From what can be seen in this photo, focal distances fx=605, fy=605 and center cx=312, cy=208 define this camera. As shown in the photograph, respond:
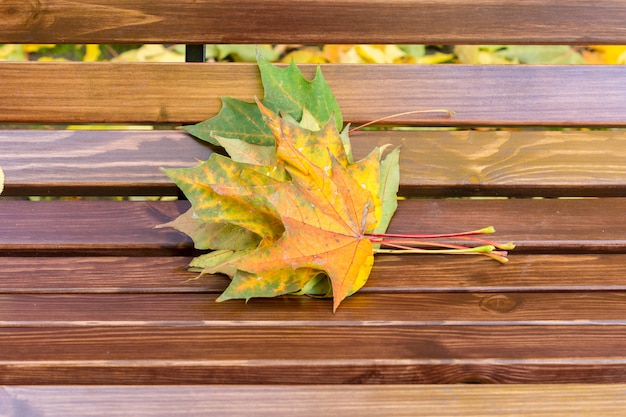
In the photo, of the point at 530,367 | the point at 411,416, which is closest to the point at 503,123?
the point at 530,367

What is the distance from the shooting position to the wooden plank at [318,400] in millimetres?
813

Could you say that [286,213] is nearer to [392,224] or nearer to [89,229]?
[392,224]

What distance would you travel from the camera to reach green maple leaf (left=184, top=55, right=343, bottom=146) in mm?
1091

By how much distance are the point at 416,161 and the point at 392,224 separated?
142mm

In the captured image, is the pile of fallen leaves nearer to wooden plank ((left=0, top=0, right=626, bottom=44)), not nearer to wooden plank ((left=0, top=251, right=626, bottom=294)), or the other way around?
wooden plank ((left=0, top=251, right=626, bottom=294))

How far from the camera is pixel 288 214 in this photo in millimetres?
874

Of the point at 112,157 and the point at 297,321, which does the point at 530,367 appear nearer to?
the point at 297,321

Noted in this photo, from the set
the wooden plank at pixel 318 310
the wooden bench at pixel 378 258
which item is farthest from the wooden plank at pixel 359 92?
the wooden plank at pixel 318 310

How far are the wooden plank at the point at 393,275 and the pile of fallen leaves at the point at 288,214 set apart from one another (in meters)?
0.03

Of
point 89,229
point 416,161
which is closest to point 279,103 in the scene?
point 416,161

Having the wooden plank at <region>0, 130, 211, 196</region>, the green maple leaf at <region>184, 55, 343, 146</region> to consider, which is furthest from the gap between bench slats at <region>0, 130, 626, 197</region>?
the green maple leaf at <region>184, 55, 343, 146</region>

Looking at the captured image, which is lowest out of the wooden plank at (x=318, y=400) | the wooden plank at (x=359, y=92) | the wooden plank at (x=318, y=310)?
the wooden plank at (x=318, y=400)

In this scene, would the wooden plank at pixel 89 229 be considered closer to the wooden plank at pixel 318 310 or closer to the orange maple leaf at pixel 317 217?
the wooden plank at pixel 318 310

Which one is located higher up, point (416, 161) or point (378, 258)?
point (416, 161)
